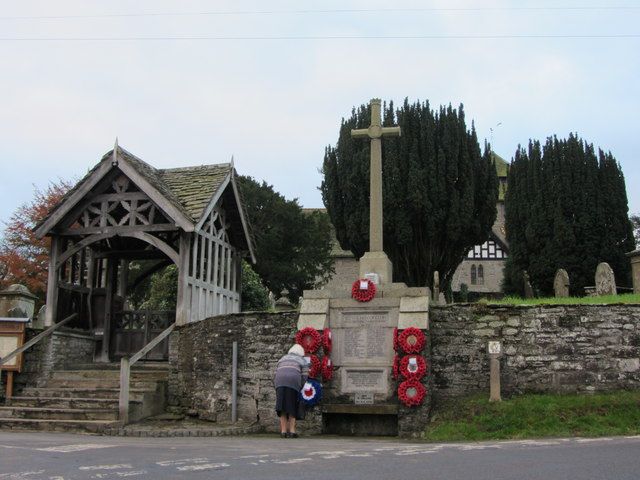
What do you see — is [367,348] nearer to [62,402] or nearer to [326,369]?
[326,369]

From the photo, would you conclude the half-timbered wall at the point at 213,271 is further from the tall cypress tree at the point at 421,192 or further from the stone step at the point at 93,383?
the tall cypress tree at the point at 421,192

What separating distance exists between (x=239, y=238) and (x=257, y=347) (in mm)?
6152

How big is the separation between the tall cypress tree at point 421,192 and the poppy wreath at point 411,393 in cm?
1494

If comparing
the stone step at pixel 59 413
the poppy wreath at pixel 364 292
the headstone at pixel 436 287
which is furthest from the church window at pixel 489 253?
the stone step at pixel 59 413

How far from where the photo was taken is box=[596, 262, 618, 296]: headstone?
19094mm

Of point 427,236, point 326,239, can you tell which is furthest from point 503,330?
point 326,239

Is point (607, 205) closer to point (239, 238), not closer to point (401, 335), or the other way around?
point (239, 238)

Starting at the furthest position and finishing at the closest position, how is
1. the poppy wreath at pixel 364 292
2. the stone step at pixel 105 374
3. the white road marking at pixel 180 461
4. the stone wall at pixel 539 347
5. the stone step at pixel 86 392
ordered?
the stone step at pixel 105 374 → the stone step at pixel 86 392 → the poppy wreath at pixel 364 292 → the stone wall at pixel 539 347 → the white road marking at pixel 180 461

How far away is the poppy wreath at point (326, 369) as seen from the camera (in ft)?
41.3

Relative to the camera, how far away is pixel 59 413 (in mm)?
13203

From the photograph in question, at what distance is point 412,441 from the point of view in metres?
10.9

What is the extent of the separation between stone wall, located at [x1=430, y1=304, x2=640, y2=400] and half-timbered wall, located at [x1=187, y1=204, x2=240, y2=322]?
6307mm

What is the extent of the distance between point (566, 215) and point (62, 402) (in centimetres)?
2663

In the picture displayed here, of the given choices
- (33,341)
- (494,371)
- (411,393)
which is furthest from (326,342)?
(33,341)
